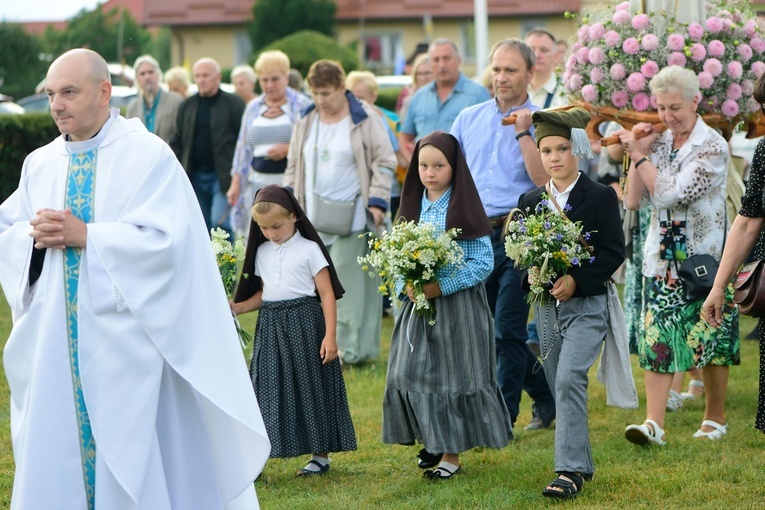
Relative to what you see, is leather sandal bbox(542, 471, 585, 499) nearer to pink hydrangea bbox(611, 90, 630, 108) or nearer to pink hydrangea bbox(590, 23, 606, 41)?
pink hydrangea bbox(611, 90, 630, 108)

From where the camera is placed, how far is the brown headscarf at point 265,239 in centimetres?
665

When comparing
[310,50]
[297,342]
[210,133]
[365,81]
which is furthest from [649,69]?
[310,50]

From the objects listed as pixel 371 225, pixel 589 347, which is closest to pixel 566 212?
pixel 589 347

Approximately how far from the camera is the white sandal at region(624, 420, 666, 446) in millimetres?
6855

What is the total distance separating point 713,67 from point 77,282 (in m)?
4.18

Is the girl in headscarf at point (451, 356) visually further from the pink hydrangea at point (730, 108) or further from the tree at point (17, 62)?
the tree at point (17, 62)

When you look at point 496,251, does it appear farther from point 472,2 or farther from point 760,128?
point 472,2

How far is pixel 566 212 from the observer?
20.6 feet

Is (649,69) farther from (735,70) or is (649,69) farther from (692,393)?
(692,393)

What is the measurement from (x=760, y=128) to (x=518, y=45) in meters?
1.67

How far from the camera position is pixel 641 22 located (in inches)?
296

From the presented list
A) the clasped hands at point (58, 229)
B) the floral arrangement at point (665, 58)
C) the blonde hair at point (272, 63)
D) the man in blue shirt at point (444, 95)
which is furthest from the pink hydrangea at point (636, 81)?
the blonde hair at point (272, 63)

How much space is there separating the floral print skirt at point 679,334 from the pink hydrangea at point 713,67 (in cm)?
129

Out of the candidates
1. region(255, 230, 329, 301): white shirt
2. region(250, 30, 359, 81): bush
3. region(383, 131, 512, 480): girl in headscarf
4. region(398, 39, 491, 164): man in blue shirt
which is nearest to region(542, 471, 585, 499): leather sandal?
region(383, 131, 512, 480): girl in headscarf
